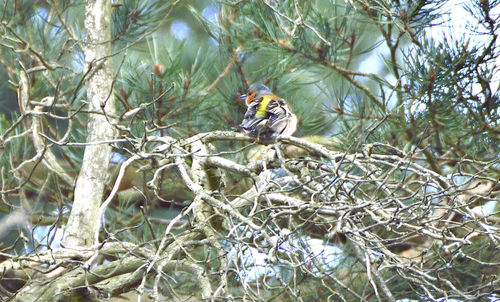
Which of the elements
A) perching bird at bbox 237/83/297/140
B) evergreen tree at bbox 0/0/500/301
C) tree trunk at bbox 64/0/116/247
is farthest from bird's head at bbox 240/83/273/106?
tree trunk at bbox 64/0/116/247

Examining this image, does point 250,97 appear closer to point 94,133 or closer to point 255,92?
point 255,92

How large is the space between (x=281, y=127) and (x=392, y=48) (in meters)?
0.73

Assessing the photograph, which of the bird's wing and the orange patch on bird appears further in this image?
the orange patch on bird

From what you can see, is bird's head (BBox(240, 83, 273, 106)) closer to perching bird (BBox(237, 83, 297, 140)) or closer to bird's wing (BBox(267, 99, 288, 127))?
perching bird (BBox(237, 83, 297, 140))

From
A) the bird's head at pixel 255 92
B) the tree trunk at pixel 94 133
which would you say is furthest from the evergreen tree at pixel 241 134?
the bird's head at pixel 255 92

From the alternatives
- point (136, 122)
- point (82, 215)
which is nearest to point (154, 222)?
point (136, 122)

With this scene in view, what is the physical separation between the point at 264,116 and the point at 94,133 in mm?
817

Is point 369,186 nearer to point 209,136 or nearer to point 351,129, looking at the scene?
point 351,129

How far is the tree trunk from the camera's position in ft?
10.3

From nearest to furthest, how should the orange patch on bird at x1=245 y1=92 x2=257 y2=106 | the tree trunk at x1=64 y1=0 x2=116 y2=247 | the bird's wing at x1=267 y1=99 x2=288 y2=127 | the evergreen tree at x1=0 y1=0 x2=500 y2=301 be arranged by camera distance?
the evergreen tree at x1=0 y1=0 x2=500 y2=301
the tree trunk at x1=64 y1=0 x2=116 y2=247
the bird's wing at x1=267 y1=99 x2=288 y2=127
the orange patch on bird at x1=245 y1=92 x2=257 y2=106

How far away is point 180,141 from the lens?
9.19 ft

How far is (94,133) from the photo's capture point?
3.45m

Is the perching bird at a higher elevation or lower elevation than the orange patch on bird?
lower

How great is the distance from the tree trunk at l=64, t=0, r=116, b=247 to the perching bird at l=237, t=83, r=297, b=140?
0.62 m
